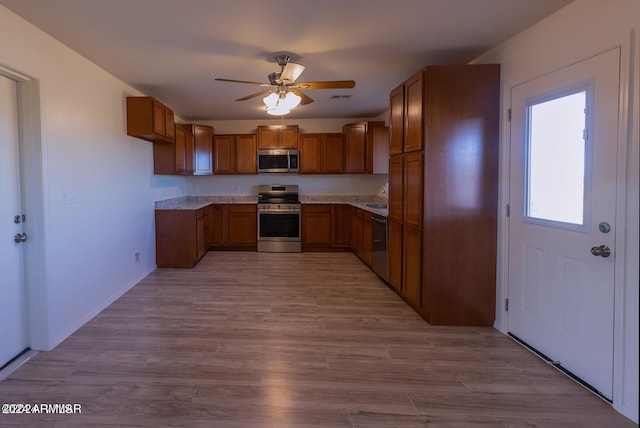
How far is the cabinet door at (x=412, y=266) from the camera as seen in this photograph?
302 centimetres

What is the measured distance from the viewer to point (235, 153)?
6.11m

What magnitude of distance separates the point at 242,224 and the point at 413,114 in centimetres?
388

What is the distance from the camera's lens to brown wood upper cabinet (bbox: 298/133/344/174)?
604 cm

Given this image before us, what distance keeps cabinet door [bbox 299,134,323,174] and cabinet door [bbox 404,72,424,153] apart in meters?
2.96

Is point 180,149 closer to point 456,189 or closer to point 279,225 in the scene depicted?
point 279,225

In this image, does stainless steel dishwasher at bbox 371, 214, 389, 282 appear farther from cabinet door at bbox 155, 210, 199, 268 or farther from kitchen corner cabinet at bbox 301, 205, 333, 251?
cabinet door at bbox 155, 210, 199, 268

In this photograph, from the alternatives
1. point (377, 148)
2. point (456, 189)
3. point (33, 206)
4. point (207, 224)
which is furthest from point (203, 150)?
point (456, 189)

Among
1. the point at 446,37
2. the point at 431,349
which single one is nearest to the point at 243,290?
the point at 431,349

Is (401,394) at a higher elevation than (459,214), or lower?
lower

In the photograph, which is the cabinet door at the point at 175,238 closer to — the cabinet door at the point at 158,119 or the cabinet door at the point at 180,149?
the cabinet door at the point at 180,149

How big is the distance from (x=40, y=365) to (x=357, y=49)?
3.41 metres

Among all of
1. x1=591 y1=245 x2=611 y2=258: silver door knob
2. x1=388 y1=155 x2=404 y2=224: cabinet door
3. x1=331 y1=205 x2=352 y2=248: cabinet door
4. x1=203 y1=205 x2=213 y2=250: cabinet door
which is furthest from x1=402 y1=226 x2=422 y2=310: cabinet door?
x1=203 y1=205 x2=213 y2=250: cabinet door

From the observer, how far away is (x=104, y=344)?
2.57 metres

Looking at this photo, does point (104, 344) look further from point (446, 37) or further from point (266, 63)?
point (446, 37)
